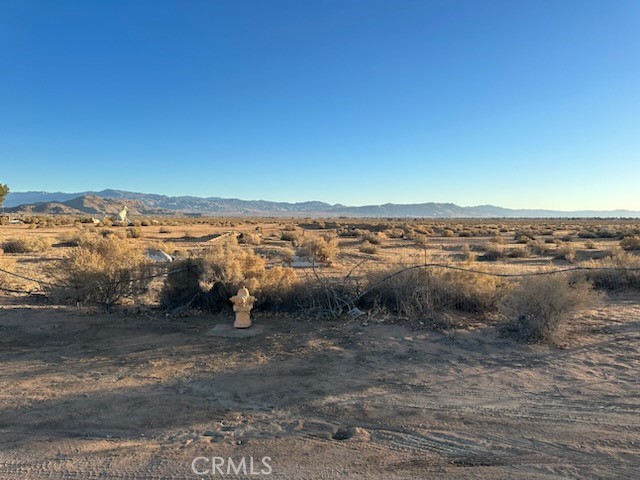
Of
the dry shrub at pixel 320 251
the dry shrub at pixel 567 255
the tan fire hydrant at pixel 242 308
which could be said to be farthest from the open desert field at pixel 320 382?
the dry shrub at pixel 567 255

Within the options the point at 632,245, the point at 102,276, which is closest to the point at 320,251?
the point at 102,276

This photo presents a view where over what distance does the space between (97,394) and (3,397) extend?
3.69 feet

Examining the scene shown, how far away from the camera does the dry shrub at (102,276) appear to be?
1009cm

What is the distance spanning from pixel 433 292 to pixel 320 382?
432 centimetres

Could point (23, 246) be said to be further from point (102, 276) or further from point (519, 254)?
point (519, 254)

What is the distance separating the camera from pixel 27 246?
23.6 metres

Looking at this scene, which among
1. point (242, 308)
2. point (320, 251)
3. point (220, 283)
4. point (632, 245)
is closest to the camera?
point (242, 308)

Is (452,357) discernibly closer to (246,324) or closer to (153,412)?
(246,324)

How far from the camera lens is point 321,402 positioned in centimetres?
543

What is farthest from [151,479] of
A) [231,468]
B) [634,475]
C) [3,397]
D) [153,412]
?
[634,475]

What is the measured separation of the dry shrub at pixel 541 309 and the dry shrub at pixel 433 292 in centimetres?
100

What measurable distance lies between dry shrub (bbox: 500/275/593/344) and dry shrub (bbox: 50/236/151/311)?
7.87 metres

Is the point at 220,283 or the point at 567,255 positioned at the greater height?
the point at 220,283

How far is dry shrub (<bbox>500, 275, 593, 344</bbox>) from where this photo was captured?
7.83 m
